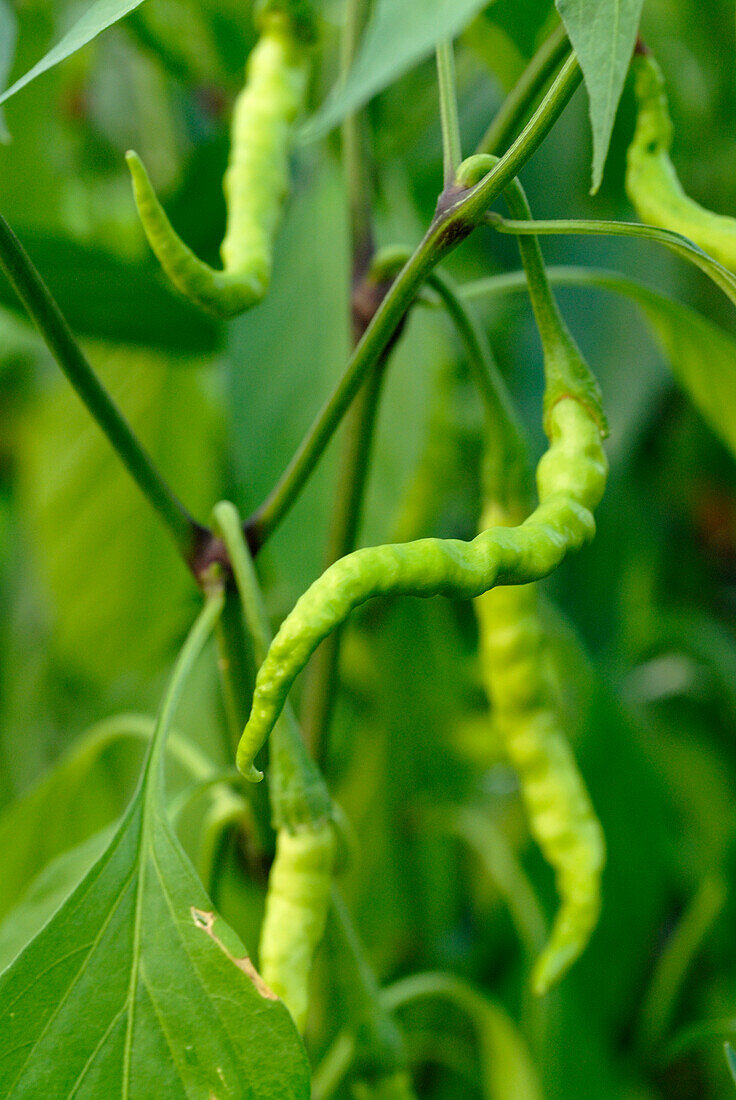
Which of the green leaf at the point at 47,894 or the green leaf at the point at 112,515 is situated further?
the green leaf at the point at 112,515

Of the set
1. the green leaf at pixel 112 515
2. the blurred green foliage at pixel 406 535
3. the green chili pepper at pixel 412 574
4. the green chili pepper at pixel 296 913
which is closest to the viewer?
the green chili pepper at pixel 412 574

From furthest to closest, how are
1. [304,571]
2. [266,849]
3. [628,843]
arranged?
[628,843]
[304,571]
[266,849]

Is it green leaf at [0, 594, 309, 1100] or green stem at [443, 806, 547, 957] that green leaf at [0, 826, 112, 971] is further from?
green stem at [443, 806, 547, 957]

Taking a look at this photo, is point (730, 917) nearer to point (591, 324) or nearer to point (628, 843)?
point (628, 843)

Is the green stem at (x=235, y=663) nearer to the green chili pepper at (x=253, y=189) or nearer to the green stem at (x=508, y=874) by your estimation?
the green chili pepper at (x=253, y=189)

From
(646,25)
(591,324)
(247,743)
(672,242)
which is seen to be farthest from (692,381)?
(646,25)

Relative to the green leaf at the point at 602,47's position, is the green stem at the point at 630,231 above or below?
below

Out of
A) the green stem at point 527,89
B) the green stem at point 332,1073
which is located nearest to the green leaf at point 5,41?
the green stem at point 527,89
